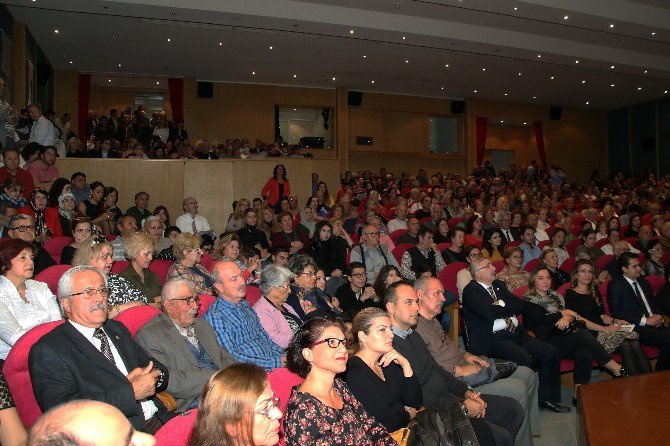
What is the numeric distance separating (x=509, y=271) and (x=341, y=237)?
186 centimetres

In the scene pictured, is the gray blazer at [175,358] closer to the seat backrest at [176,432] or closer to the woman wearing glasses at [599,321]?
the seat backrest at [176,432]

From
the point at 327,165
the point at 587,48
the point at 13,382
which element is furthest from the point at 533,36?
the point at 13,382

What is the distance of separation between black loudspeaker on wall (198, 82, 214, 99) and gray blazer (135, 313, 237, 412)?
1185cm

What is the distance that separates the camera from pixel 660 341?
182 inches

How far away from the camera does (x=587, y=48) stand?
12.1 m

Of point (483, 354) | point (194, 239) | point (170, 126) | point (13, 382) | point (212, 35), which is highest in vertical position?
point (212, 35)

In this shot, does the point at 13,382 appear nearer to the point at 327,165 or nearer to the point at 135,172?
the point at 135,172

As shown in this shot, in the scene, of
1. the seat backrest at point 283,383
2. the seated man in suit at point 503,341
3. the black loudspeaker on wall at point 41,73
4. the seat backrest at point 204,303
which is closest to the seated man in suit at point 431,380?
the seat backrest at point 283,383

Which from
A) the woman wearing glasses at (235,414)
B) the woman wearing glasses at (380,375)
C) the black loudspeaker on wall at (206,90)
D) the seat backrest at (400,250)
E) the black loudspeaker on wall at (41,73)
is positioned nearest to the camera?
the woman wearing glasses at (235,414)

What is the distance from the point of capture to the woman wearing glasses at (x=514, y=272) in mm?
5184

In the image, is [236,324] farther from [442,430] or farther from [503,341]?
[503,341]

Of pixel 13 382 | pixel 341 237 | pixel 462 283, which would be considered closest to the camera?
pixel 13 382

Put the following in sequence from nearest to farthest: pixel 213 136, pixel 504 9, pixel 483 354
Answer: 1. pixel 483 354
2. pixel 504 9
3. pixel 213 136

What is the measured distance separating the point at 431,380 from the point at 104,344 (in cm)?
166
